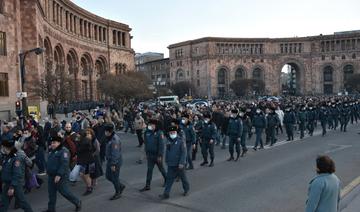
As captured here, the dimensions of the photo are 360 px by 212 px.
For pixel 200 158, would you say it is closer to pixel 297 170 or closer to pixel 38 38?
pixel 297 170

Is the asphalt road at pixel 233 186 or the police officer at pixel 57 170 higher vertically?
the police officer at pixel 57 170

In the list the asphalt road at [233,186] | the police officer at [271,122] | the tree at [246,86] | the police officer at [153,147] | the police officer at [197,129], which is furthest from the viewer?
the tree at [246,86]

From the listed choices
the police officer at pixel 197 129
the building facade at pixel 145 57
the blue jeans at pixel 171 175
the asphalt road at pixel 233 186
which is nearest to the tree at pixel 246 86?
the building facade at pixel 145 57

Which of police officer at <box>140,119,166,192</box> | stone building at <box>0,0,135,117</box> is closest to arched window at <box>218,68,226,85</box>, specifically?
stone building at <box>0,0,135,117</box>

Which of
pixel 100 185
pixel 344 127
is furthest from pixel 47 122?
pixel 344 127

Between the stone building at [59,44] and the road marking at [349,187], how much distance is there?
26.2 m

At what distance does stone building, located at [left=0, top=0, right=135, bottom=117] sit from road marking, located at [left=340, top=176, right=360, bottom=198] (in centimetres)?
2622

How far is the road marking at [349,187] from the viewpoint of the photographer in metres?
8.92

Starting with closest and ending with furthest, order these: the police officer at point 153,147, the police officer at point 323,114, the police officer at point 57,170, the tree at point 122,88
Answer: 1. the police officer at point 57,170
2. the police officer at point 153,147
3. the police officer at point 323,114
4. the tree at point 122,88

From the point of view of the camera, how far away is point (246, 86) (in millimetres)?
89125

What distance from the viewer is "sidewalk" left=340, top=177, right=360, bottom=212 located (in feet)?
26.1

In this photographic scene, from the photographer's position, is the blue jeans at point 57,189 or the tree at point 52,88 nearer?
the blue jeans at point 57,189

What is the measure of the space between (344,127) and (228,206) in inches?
662

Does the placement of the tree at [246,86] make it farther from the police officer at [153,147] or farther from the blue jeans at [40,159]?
the police officer at [153,147]
